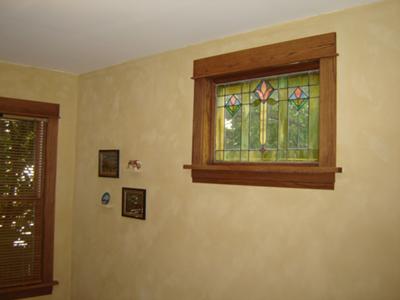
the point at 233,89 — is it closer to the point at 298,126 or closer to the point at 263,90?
the point at 263,90

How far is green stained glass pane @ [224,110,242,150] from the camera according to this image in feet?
9.89

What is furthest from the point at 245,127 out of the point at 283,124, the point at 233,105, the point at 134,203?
the point at 134,203

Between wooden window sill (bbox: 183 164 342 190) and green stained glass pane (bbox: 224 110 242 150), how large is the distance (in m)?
0.18

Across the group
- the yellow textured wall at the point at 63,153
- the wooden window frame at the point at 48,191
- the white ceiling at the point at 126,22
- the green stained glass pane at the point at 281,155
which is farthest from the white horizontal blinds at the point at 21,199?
the green stained glass pane at the point at 281,155

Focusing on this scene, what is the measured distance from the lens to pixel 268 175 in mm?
2723

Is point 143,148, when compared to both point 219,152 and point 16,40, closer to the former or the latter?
point 219,152

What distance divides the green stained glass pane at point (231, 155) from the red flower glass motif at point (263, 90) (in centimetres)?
43

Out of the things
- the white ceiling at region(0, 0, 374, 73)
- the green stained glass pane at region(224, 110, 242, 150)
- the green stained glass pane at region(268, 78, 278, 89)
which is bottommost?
the green stained glass pane at region(224, 110, 242, 150)

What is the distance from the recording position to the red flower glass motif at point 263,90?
9.43ft

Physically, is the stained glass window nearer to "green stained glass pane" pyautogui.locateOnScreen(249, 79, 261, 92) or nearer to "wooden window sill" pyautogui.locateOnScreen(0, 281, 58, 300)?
"green stained glass pane" pyautogui.locateOnScreen(249, 79, 261, 92)

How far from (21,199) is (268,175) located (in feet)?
8.32

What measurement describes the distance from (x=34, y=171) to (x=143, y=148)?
1269mm

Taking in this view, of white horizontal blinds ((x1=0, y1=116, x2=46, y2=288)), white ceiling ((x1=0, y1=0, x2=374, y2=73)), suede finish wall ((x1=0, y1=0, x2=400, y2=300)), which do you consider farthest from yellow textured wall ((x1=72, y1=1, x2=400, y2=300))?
white horizontal blinds ((x1=0, y1=116, x2=46, y2=288))

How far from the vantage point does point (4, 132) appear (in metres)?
3.88
